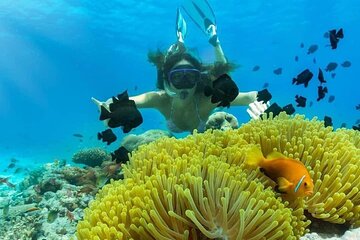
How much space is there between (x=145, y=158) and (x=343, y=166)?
1471mm

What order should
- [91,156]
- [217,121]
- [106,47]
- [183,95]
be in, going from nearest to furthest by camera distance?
1. [183,95]
2. [217,121]
3. [91,156]
4. [106,47]

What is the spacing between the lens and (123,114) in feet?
14.8

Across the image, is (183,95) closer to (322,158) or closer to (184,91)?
(184,91)

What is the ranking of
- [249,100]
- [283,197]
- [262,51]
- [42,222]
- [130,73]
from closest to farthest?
[283,197]
[42,222]
[249,100]
[262,51]
[130,73]

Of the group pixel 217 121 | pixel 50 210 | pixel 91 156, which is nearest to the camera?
pixel 50 210

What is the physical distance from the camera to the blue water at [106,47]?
130ft

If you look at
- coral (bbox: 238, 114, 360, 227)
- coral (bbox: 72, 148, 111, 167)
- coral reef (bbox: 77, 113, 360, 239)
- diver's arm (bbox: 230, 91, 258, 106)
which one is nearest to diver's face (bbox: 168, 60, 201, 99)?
diver's arm (bbox: 230, 91, 258, 106)

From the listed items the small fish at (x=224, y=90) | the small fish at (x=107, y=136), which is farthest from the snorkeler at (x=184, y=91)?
the small fish at (x=224, y=90)

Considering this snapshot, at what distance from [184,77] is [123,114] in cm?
268

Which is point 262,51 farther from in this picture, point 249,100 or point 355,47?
point 249,100

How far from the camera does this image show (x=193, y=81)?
707 centimetres

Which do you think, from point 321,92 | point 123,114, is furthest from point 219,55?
point 123,114

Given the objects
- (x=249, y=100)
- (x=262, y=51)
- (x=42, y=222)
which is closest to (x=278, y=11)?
(x=262, y=51)

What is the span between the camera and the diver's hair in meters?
7.20
